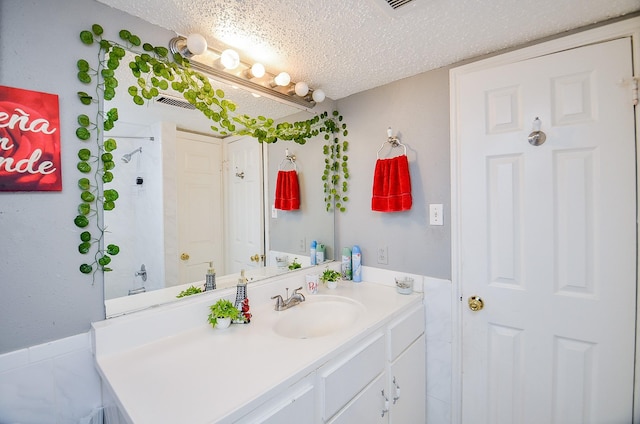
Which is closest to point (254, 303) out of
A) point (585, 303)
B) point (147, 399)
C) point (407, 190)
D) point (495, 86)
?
point (147, 399)

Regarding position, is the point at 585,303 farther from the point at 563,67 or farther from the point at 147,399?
the point at 147,399

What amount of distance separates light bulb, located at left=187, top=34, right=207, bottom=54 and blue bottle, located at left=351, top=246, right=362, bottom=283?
Answer: 138cm

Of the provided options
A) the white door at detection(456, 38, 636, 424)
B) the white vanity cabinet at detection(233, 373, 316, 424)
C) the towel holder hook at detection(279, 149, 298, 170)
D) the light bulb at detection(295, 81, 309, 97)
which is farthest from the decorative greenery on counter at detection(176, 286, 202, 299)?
the white door at detection(456, 38, 636, 424)

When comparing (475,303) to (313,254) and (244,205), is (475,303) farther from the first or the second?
(244,205)

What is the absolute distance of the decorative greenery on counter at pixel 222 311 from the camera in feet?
3.86

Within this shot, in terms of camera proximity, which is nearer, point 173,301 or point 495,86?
point 173,301

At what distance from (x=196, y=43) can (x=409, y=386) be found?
190cm

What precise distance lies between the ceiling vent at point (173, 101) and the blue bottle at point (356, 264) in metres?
1.26

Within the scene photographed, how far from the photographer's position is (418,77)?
1.64 m

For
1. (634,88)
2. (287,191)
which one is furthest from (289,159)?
(634,88)

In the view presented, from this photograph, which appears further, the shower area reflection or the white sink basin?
the white sink basin

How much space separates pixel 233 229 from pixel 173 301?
0.45m

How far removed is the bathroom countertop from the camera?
0.72m

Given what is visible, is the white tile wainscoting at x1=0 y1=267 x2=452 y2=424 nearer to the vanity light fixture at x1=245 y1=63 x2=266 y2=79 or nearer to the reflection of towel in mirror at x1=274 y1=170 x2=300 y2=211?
the reflection of towel in mirror at x1=274 y1=170 x2=300 y2=211
